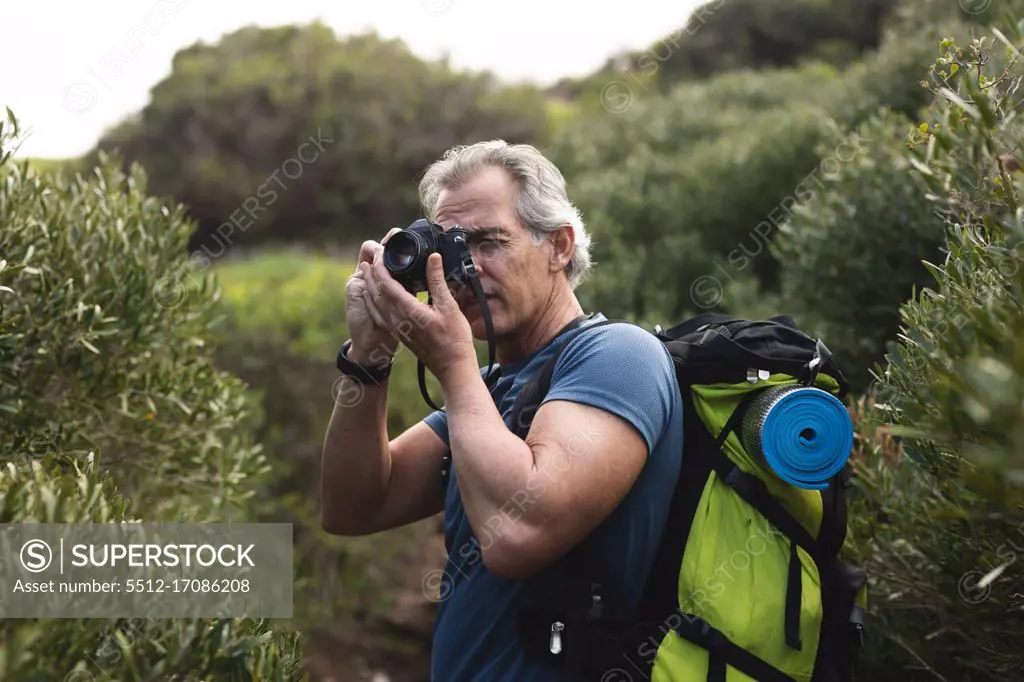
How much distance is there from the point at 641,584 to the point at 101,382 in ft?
8.21

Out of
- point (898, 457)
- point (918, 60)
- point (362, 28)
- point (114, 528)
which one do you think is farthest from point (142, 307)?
point (362, 28)

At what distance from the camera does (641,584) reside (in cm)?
235

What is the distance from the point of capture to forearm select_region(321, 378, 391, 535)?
2781 millimetres

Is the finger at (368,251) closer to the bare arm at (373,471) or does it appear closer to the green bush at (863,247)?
the bare arm at (373,471)

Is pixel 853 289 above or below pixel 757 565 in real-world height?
above

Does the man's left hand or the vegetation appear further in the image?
the man's left hand

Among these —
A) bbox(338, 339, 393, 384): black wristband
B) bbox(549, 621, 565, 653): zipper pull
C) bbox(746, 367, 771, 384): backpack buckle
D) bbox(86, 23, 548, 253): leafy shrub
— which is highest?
bbox(86, 23, 548, 253): leafy shrub

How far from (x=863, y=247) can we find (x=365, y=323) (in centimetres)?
332

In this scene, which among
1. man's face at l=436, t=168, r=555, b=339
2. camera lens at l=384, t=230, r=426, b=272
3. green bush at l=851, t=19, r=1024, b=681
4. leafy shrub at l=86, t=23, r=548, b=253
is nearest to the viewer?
green bush at l=851, t=19, r=1024, b=681

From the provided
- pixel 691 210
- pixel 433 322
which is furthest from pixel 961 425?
pixel 691 210

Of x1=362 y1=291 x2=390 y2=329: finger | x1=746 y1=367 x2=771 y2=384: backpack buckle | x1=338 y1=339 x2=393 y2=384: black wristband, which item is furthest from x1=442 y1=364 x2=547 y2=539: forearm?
x1=746 y1=367 x2=771 y2=384: backpack buckle

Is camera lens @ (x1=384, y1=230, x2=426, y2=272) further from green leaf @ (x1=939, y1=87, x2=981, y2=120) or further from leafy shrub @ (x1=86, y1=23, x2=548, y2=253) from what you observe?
leafy shrub @ (x1=86, y1=23, x2=548, y2=253)

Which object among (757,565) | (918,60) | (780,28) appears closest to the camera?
(757,565)

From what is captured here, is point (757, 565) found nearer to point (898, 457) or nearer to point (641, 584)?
point (641, 584)
